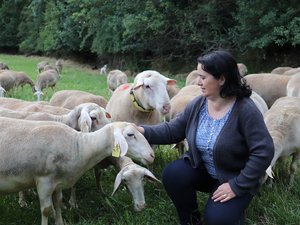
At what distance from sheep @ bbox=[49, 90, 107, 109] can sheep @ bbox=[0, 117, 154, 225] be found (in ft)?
9.31

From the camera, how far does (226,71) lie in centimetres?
341

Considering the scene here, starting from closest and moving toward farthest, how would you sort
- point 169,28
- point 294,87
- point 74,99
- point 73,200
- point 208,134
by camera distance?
point 208,134
point 73,200
point 74,99
point 294,87
point 169,28

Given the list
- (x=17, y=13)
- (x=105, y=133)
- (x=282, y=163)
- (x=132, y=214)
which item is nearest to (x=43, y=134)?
(x=105, y=133)

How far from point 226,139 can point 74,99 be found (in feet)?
13.1

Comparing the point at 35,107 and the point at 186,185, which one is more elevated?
the point at 186,185

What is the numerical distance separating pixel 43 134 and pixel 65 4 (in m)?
28.5

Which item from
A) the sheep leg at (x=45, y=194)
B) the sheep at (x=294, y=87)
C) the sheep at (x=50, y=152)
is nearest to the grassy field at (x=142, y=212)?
the sheep leg at (x=45, y=194)

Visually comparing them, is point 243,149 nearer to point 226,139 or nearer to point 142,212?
point 226,139

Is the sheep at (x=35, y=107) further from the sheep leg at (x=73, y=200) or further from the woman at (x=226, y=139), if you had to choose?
the woman at (x=226, y=139)

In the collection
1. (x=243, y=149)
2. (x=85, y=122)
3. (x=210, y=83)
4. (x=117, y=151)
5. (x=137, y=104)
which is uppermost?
(x=210, y=83)

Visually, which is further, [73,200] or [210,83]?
[73,200]

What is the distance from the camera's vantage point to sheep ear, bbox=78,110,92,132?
448 cm

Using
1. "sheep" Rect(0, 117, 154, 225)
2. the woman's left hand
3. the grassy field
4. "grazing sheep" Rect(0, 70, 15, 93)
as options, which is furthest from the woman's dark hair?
"grazing sheep" Rect(0, 70, 15, 93)

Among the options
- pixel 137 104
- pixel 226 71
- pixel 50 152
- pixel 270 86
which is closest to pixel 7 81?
pixel 270 86
